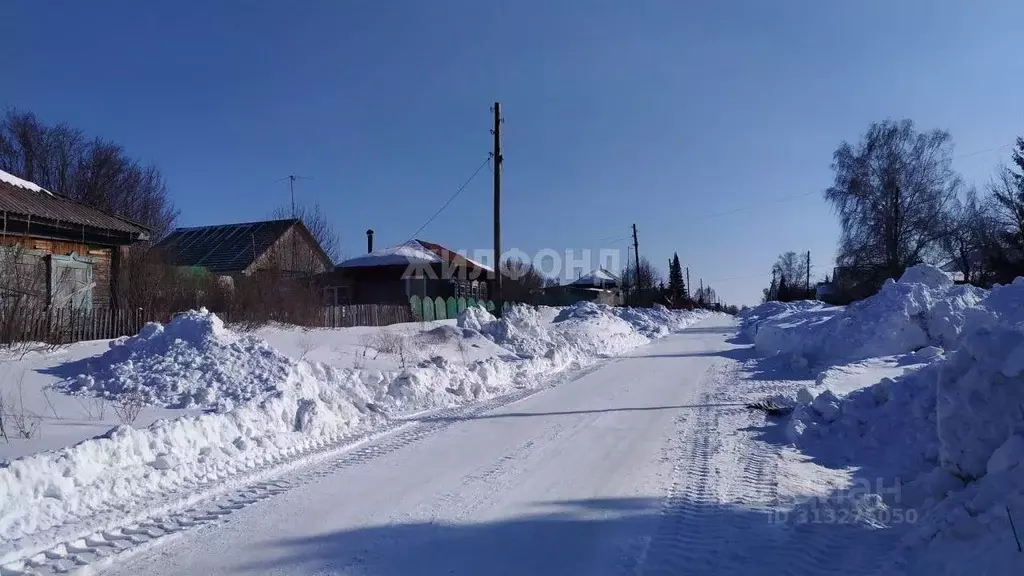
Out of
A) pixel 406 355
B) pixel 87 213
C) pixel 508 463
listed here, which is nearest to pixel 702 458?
pixel 508 463

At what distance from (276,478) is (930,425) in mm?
6806

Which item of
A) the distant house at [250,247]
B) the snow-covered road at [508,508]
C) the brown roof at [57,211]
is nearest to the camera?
the snow-covered road at [508,508]

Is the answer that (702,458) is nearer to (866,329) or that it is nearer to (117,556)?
(117,556)

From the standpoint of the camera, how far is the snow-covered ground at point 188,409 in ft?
18.0

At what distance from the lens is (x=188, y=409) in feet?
29.8

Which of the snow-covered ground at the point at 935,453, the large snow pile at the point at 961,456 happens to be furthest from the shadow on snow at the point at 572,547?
the large snow pile at the point at 961,456

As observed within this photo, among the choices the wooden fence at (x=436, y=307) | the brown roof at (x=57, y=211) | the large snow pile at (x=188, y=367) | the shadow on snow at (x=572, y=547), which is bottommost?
the shadow on snow at (x=572, y=547)

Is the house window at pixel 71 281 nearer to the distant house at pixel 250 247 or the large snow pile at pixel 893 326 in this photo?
the distant house at pixel 250 247

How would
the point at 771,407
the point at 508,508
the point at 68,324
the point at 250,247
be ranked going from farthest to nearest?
the point at 250,247 → the point at 68,324 → the point at 771,407 → the point at 508,508

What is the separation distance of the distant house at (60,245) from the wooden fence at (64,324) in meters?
0.72

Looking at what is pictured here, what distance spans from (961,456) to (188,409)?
29.2ft

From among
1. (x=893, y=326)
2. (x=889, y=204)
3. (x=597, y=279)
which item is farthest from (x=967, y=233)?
(x=597, y=279)

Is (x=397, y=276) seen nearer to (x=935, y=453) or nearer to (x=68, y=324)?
(x=68, y=324)

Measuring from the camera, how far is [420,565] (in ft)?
15.0
